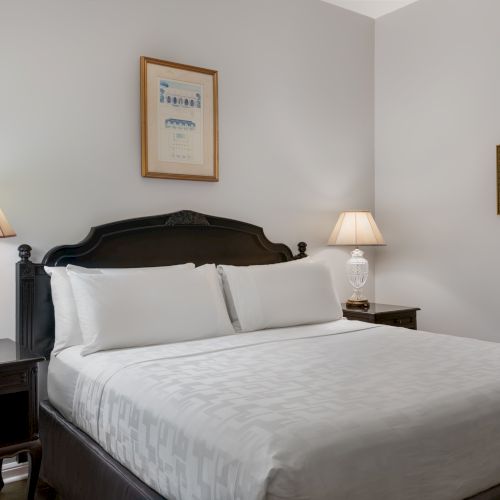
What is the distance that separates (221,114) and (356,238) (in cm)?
123

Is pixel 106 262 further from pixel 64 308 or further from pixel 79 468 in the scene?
pixel 79 468

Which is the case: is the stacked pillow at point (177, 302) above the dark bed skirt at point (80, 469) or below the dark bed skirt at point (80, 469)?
above

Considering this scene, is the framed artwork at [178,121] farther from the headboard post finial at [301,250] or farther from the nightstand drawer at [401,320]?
the nightstand drawer at [401,320]

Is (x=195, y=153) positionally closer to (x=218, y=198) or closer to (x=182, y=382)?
(x=218, y=198)

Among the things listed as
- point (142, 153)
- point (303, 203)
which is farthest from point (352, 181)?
point (142, 153)

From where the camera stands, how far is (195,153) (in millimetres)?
3230

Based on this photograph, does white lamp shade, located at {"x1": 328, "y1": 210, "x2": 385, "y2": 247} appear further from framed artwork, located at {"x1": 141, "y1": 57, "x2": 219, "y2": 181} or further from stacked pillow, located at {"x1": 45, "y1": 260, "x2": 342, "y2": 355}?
framed artwork, located at {"x1": 141, "y1": 57, "x2": 219, "y2": 181}

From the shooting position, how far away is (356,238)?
3.65 meters

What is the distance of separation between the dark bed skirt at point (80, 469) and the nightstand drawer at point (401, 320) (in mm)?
1891

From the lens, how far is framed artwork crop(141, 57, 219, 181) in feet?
9.99

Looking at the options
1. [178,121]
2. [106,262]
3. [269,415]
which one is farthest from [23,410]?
[178,121]

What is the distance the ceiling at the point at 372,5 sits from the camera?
12.8 feet

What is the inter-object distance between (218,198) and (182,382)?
1.77 m

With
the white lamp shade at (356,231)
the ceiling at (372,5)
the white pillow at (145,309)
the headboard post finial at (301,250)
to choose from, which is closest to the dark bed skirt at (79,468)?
the white pillow at (145,309)
